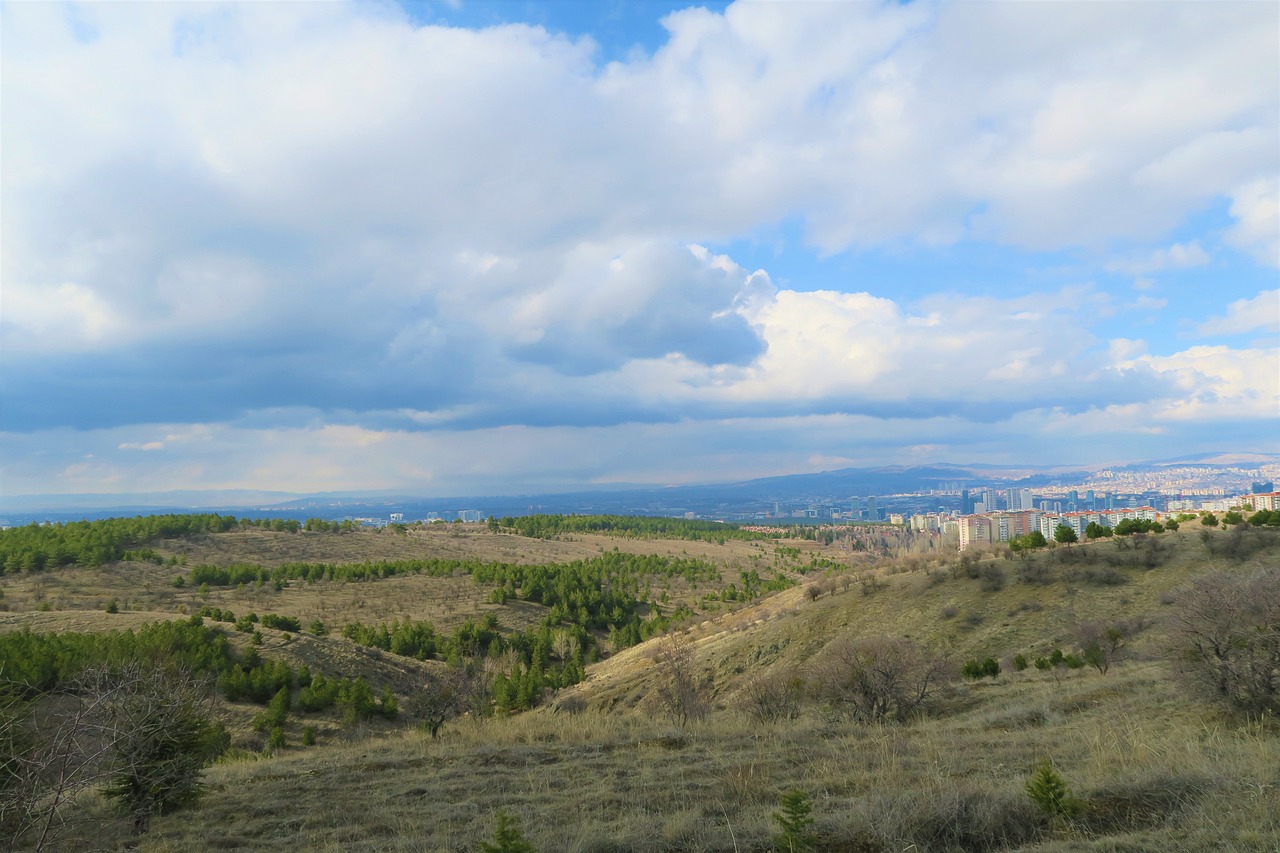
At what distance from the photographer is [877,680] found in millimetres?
13672

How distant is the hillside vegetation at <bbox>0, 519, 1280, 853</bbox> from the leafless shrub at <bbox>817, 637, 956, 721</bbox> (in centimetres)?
6

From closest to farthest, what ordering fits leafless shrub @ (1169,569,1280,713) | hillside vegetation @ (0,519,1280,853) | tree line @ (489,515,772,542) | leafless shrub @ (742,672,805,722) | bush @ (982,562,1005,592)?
hillside vegetation @ (0,519,1280,853) < leafless shrub @ (1169,569,1280,713) < leafless shrub @ (742,672,805,722) < bush @ (982,562,1005,592) < tree line @ (489,515,772,542)

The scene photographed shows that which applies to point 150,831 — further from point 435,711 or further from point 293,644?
point 293,644

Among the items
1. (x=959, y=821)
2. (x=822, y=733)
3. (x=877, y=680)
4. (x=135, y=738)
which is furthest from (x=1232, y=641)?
(x=135, y=738)

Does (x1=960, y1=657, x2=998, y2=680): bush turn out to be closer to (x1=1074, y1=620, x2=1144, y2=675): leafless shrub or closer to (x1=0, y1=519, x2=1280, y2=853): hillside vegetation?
(x1=0, y1=519, x2=1280, y2=853): hillside vegetation

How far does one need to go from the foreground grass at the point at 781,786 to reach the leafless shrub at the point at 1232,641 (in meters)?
0.63

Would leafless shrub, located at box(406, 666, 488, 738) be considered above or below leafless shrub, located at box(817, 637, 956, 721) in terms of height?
below

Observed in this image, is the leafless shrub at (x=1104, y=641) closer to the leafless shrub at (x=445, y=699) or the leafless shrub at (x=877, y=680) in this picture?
the leafless shrub at (x=877, y=680)

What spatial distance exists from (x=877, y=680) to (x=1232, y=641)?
6.31m

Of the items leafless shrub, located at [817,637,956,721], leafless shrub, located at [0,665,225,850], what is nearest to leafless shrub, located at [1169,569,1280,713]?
leafless shrub, located at [817,637,956,721]

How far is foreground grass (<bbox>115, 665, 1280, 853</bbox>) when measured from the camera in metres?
5.39

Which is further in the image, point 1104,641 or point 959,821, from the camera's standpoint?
point 1104,641

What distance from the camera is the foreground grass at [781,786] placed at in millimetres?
5387

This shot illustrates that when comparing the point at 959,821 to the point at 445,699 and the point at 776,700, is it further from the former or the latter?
the point at 445,699
